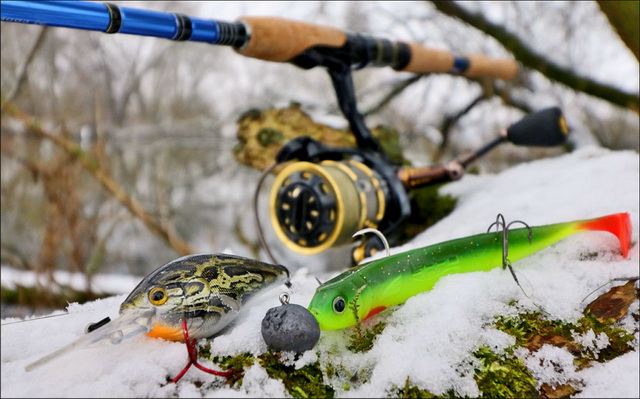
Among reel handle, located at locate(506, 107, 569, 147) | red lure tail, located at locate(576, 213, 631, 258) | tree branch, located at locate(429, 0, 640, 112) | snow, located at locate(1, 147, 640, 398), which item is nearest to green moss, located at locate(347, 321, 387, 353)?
snow, located at locate(1, 147, 640, 398)

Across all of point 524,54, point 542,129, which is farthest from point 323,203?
point 524,54

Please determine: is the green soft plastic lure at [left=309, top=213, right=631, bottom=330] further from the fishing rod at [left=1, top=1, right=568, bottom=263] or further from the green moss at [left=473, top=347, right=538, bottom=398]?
the fishing rod at [left=1, top=1, right=568, bottom=263]

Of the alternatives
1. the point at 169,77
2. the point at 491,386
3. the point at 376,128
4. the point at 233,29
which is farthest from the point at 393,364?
the point at 169,77

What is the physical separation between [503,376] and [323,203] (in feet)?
2.12

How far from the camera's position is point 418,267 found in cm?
68

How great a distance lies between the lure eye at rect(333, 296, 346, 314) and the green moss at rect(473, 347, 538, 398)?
0.56ft

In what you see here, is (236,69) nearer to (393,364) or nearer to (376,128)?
(376,128)

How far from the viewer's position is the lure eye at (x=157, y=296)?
530mm

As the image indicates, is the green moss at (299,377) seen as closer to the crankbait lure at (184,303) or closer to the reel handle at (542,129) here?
the crankbait lure at (184,303)

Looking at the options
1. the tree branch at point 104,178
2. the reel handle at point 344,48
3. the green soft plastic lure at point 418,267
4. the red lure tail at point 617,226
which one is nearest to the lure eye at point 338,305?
the green soft plastic lure at point 418,267

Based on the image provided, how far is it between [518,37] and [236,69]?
69.7 inches

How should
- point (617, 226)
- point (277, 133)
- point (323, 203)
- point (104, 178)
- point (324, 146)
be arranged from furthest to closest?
point (104, 178), point (277, 133), point (324, 146), point (323, 203), point (617, 226)

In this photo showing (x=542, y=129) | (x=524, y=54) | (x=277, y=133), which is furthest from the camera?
(x=524, y=54)

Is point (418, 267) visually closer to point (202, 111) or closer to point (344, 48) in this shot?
point (344, 48)
